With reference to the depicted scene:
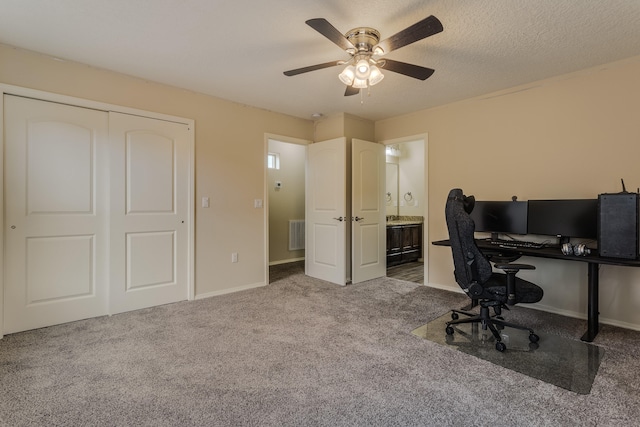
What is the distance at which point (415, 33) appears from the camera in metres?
1.83

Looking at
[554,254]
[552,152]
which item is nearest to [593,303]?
[554,254]

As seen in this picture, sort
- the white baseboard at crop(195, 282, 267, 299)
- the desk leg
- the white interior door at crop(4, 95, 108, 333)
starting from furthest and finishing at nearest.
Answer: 1. the white baseboard at crop(195, 282, 267, 299)
2. the white interior door at crop(4, 95, 108, 333)
3. the desk leg

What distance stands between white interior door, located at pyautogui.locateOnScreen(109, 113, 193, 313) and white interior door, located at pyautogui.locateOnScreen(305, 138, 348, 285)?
1.80 metres

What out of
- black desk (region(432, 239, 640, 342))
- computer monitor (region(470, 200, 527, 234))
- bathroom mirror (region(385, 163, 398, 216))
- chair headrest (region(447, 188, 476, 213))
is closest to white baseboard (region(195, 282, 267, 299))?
chair headrest (region(447, 188, 476, 213))

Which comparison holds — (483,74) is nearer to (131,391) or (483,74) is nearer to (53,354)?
(131,391)

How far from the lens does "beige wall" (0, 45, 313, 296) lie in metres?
2.99

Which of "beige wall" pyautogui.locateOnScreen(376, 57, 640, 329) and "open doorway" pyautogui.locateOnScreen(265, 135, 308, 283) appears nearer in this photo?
"beige wall" pyautogui.locateOnScreen(376, 57, 640, 329)

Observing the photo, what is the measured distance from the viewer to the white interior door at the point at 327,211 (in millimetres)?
4188

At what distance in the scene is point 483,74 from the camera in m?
3.05

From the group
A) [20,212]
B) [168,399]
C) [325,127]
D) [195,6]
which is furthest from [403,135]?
[20,212]

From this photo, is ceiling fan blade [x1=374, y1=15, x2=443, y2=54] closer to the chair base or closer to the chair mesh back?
the chair mesh back

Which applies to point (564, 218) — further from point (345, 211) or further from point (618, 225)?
point (345, 211)

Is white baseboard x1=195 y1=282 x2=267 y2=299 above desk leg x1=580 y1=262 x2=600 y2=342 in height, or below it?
below

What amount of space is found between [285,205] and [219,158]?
7.36ft
